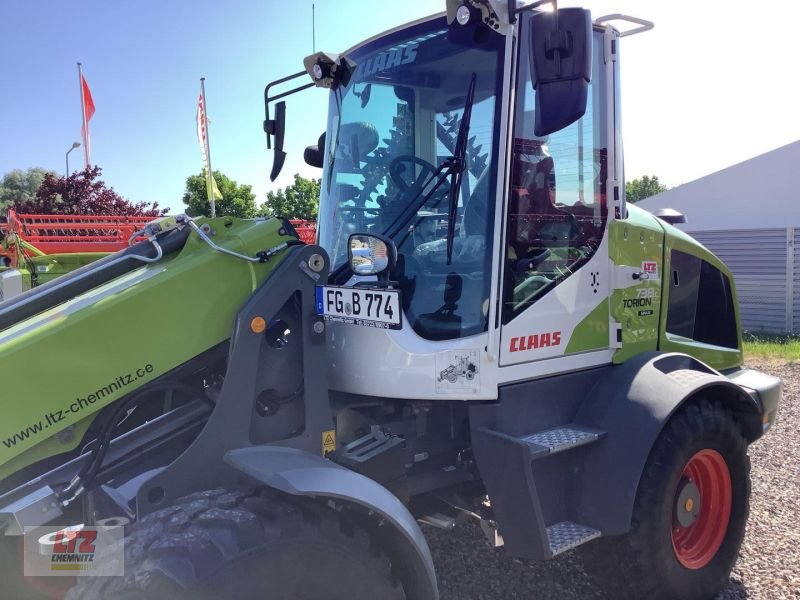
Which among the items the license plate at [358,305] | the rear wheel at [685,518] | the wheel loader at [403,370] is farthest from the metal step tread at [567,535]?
the license plate at [358,305]

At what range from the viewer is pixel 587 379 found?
3.23 metres

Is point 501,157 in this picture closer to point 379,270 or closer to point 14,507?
point 379,270

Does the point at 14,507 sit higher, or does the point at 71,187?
the point at 71,187

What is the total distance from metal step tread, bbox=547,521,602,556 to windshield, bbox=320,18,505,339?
94cm

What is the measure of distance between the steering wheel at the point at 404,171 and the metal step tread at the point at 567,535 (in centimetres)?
160

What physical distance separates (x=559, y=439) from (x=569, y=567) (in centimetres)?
117

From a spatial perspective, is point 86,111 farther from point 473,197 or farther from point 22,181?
point 22,181

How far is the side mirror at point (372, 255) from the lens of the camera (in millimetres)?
2539

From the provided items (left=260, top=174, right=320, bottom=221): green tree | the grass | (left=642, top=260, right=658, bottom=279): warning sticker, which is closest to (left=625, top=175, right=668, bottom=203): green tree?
(left=260, top=174, right=320, bottom=221): green tree

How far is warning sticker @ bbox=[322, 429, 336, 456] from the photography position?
259 cm

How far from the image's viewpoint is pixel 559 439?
2.87 metres

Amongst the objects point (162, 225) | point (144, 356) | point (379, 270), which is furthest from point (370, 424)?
point (162, 225)

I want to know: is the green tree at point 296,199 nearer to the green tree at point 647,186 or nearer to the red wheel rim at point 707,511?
the red wheel rim at point 707,511

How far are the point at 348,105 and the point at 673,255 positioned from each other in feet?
6.57
